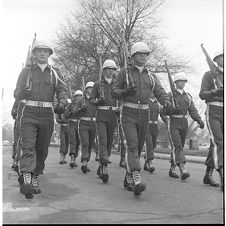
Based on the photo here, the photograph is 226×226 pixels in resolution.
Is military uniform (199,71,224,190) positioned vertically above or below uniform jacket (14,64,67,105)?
below

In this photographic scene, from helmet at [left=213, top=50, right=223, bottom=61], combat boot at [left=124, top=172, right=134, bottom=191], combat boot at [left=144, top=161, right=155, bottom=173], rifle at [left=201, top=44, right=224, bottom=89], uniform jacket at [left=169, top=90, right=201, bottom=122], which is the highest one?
helmet at [left=213, top=50, right=223, bottom=61]

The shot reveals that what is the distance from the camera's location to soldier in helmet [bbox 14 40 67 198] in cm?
627

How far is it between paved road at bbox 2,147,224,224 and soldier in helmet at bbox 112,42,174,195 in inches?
22.4

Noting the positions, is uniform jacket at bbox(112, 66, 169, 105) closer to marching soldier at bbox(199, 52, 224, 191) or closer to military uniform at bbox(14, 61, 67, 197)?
marching soldier at bbox(199, 52, 224, 191)

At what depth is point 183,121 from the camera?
29.8ft

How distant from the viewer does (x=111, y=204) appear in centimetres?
565

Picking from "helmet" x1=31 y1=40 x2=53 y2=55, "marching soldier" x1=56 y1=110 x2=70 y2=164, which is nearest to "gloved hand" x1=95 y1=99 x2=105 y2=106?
"helmet" x1=31 y1=40 x2=53 y2=55

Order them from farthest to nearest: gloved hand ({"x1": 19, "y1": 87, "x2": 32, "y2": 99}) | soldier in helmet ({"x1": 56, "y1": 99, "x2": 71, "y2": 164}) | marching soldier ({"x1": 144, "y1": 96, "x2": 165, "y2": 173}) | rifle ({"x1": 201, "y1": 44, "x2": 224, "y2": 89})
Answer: soldier in helmet ({"x1": 56, "y1": 99, "x2": 71, "y2": 164}), marching soldier ({"x1": 144, "y1": 96, "x2": 165, "y2": 173}), rifle ({"x1": 201, "y1": 44, "x2": 224, "y2": 89}), gloved hand ({"x1": 19, "y1": 87, "x2": 32, "y2": 99})

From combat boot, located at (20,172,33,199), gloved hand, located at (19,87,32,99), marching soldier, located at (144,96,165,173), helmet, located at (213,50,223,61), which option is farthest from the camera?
marching soldier, located at (144,96,165,173)

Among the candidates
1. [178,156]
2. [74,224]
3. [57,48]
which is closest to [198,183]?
[178,156]

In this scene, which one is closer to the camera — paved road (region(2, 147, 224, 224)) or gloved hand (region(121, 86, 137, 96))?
paved road (region(2, 147, 224, 224))

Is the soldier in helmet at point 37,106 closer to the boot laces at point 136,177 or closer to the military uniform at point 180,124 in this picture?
the boot laces at point 136,177

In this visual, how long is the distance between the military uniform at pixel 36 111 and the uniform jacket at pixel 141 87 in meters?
0.86

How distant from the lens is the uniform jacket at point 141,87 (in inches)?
267
